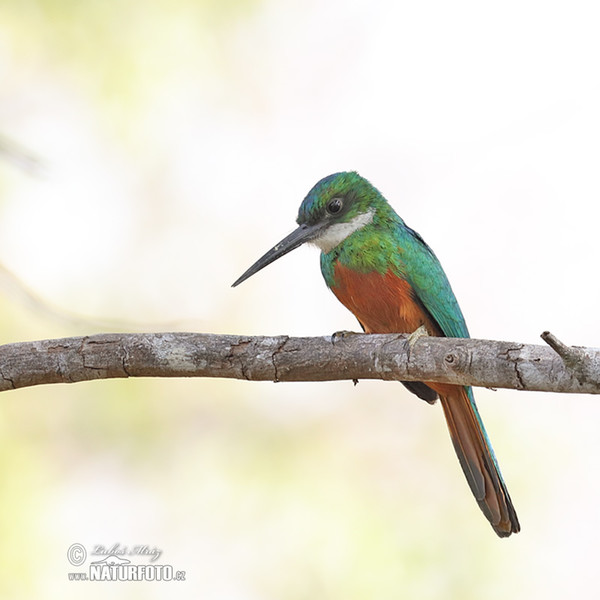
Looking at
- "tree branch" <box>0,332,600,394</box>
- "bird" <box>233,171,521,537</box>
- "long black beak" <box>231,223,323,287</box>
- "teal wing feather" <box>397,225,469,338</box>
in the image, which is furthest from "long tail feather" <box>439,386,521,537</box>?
"long black beak" <box>231,223,323,287</box>

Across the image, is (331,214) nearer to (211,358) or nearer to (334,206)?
(334,206)

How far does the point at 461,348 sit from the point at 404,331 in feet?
3.17

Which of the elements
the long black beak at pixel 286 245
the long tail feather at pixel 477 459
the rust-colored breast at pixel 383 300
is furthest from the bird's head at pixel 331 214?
the long tail feather at pixel 477 459

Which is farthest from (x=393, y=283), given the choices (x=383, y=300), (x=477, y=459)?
(x=477, y=459)

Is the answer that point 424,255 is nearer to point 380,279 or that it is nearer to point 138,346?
point 380,279

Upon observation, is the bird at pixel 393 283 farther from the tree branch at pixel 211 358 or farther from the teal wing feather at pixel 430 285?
the tree branch at pixel 211 358

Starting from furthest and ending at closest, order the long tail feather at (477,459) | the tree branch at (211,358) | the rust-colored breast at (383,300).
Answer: the rust-colored breast at (383,300) < the long tail feather at (477,459) < the tree branch at (211,358)

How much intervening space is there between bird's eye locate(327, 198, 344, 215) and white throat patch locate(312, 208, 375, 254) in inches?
2.9

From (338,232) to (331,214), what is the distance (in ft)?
0.35

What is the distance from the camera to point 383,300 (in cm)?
330

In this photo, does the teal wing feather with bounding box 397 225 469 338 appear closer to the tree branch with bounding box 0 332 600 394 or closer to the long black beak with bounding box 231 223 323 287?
the long black beak with bounding box 231 223 323 287

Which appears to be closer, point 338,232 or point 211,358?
point 211,358

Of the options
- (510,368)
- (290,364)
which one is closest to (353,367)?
(290,364)

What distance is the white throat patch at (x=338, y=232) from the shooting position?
3434 mm
